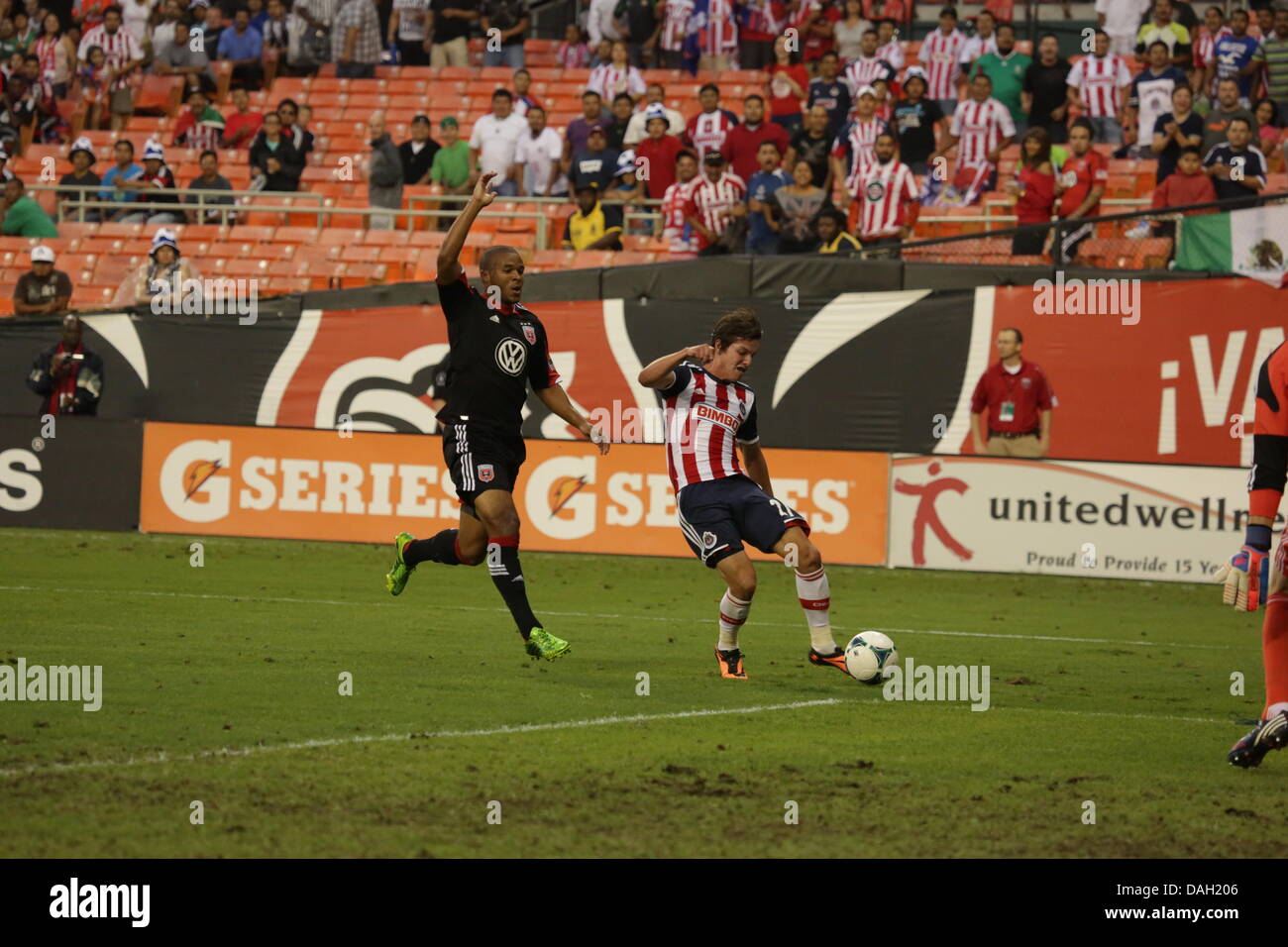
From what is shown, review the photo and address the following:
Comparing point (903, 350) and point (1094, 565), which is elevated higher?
point (903, 350)

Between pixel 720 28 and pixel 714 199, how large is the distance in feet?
19.3

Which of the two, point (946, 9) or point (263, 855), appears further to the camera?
point (946, 9)

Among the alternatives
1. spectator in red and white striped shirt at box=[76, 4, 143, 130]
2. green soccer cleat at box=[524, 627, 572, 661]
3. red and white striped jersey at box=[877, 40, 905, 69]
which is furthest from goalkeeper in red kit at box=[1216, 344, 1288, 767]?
spectator in red and white striped shirt at box=[76, 4, 143, 130]

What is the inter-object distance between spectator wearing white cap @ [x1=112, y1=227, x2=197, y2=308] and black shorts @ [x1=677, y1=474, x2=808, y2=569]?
43.8 feet

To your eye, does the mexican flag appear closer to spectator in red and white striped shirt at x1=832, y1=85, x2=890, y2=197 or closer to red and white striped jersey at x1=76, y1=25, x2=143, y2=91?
spectator in red and white striped shirt at x1=832, y1=85, x2=890, y2=197

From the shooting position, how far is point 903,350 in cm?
1969

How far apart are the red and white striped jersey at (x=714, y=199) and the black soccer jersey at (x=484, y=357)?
35.3 feet

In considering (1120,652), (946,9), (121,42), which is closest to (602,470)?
(1120,652)

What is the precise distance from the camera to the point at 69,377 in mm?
20516

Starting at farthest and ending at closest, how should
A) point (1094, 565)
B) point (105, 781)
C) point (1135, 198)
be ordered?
point (1135, 198) → point (1094, 565) → point (105, 781)

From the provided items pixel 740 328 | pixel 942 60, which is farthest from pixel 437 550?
pixel 942 60

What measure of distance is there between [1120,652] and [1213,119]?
10.0 m

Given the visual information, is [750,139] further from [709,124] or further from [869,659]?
[869,659]

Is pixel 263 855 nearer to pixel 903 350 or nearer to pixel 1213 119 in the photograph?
pixel 903 350
